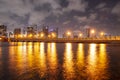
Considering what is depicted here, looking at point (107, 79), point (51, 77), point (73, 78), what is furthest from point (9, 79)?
point (107, 79)

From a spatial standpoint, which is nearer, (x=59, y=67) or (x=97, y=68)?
(x=97, y=68)

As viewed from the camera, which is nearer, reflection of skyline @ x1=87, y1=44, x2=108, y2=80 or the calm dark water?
the calm dark water

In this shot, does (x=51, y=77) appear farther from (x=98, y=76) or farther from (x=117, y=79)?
(x=117, y=79)

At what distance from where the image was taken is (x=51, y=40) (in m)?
187

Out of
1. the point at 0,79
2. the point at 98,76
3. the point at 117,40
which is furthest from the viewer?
the point at 117,40

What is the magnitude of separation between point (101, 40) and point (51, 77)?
13586cm

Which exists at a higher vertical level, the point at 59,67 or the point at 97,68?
the point at 59,67

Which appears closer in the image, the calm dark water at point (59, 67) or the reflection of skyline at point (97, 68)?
the calm dark water at point (59, 67)

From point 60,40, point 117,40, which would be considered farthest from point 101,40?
point 60,40

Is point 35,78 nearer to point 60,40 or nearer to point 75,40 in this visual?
point 75,40

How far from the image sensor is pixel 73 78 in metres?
21.1

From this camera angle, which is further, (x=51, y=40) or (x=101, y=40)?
Result: (x=51, y=40)

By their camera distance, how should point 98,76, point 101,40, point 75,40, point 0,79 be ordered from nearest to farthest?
1. point 0,79
2. point 98,76
3. point 101,40
4. point 75,40

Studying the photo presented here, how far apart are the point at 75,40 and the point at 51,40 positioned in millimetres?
27634
